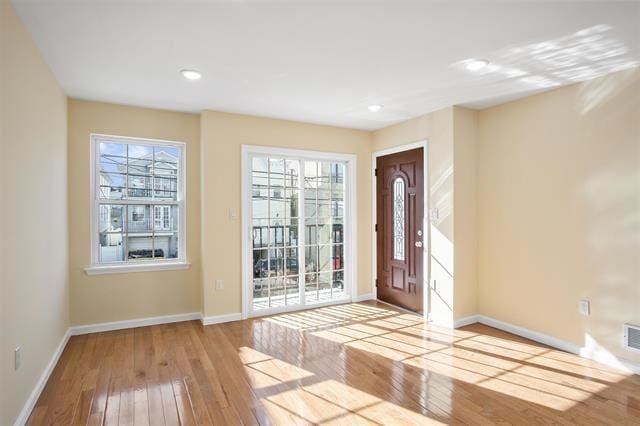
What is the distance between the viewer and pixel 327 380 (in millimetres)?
2686

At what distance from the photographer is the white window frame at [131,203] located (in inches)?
148

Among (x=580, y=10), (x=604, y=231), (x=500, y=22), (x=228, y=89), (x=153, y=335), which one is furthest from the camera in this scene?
(x=153, y=335)

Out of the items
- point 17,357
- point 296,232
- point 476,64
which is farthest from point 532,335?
point 17,357

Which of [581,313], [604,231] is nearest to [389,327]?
[581,313]

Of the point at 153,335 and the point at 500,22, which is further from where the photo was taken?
the point at 153,335

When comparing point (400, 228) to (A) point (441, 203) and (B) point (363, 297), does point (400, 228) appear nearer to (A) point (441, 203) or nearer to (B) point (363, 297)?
(A) point (441, 203)

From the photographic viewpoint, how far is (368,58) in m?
2.66

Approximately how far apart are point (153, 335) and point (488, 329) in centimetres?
363

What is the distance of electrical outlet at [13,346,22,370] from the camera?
2053 millimetres

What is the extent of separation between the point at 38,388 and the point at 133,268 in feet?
5.14

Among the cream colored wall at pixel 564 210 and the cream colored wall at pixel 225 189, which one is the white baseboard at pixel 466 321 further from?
the cream colored wall at pixel 225 189

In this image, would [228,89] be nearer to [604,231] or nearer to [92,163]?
[92,163]

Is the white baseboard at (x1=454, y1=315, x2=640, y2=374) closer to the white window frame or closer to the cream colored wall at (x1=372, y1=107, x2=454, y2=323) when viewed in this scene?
the cream colored wall at (x1=372, y1=107, x2=454, y2=323)

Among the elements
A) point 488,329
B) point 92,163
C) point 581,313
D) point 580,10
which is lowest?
point 488,329
